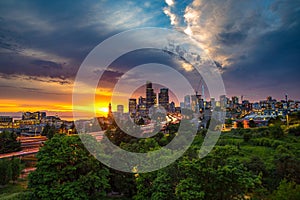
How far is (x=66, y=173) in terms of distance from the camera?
10.3 metres

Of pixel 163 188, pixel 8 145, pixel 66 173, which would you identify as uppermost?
pixel 66 173

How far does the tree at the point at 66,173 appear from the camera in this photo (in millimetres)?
9609

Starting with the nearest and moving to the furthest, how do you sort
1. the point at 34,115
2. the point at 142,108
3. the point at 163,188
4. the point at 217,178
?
1. the point at 217,178
2. the point at 163,188
3. the point at 142,108
4. the point at 34,115

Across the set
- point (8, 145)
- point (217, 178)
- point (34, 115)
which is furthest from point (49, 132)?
Answer: point (34, 115)

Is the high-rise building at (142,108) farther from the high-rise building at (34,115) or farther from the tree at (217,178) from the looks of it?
the high-rise building at (34,115)

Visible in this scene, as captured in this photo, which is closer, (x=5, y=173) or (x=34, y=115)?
(x=5, y=173)

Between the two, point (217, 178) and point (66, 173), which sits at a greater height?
point (217, 178)

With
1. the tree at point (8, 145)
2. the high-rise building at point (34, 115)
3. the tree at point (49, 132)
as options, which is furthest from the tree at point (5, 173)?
the high-rise building at point (34, 115)

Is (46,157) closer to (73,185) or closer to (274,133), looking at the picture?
(73,185)

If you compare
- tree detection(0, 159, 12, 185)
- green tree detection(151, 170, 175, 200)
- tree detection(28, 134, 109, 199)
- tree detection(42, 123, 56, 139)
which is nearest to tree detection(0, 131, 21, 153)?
tree detection(42, 123, 56, 139)

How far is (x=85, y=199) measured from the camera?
32.3 feet

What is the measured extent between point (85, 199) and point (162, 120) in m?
26.5

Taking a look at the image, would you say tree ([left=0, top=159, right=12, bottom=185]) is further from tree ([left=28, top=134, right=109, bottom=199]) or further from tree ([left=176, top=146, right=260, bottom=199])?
tree ([left=176, top=146, right=260, bottom=199])

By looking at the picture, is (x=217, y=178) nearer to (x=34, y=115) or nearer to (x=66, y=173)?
(x=66, y=173)
